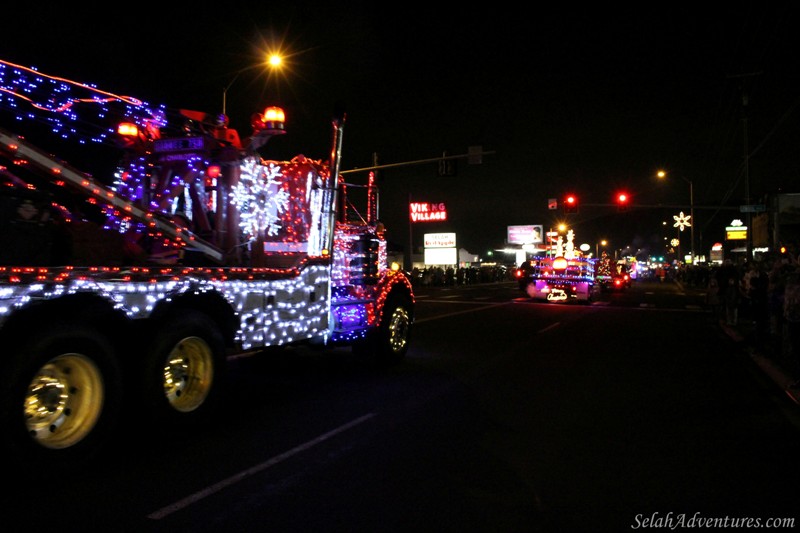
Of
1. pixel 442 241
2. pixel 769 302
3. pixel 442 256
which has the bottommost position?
pixel 769 302

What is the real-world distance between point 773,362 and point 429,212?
2558 inches

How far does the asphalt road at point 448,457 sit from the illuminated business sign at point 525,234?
9564 centimetres

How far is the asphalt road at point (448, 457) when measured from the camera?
4352 mm

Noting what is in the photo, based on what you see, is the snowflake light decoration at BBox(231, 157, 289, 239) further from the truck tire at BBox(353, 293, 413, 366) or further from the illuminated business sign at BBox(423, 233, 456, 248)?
the illuminated business sign at BBox(423, 233, 456, 248)

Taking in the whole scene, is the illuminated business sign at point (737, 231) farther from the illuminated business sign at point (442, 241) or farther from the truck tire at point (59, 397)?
the truck tire at point (59, 397)

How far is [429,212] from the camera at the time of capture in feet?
247

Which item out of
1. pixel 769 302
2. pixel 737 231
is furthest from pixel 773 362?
pixel 737 231

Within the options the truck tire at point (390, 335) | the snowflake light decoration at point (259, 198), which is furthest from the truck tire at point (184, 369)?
the truck tire at point (390, 335)

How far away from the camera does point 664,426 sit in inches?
268

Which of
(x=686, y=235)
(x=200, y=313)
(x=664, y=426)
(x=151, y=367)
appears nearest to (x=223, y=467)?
(x=151, y=367)

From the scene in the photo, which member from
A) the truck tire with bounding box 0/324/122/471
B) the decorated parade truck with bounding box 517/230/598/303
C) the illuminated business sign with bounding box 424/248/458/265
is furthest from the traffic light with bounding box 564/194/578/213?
the illuminated business sign with bounding box 424/248/458/265

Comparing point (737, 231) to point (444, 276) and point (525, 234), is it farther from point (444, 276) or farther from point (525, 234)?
point (444, 276)

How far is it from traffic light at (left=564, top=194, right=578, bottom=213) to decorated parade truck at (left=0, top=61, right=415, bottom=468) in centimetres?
2534

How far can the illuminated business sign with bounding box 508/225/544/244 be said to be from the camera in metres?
104
